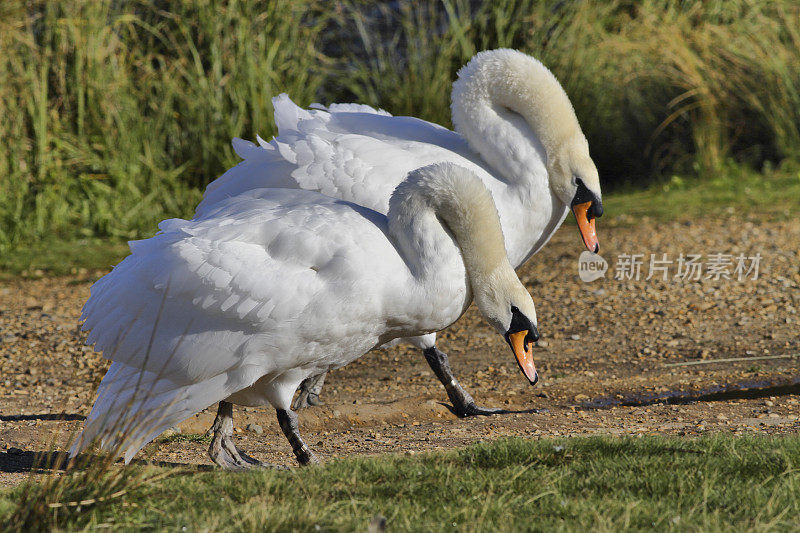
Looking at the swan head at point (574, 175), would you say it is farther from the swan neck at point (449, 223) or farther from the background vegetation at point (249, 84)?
the background vegetation at point (249, 84)

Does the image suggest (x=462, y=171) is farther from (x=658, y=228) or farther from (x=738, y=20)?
(x=738, y=20)

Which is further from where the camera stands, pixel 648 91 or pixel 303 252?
pixel 648 91

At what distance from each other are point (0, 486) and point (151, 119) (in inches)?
254

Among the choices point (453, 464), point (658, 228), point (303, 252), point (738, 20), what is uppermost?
point (303, 252)

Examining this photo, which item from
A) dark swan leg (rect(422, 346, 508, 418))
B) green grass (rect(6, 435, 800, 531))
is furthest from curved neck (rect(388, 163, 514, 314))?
dark swan leg (rect(422, 346, 508, 418))

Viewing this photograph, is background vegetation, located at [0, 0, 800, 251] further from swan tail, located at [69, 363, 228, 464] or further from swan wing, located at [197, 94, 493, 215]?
swan tail, located at [69, 363, 228, 464]

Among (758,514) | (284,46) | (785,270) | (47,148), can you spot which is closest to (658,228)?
(785,270)

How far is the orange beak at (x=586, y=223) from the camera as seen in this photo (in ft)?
18.4

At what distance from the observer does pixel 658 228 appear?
9.12 metres

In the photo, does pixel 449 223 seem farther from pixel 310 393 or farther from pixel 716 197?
pixel 716 197

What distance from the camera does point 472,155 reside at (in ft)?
18.1

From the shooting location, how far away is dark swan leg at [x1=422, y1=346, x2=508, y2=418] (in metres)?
5.44

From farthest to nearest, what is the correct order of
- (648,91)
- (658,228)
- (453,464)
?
→ (648,91)
(658,228)
(453,464)

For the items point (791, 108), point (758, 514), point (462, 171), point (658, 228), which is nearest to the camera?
point (758, 514)
